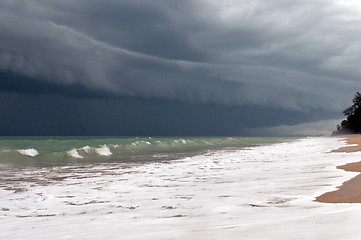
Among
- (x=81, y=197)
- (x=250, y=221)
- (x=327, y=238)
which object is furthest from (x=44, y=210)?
(x=327, y=238)

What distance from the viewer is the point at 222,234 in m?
3.95

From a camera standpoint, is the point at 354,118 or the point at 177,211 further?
the point at 354,118

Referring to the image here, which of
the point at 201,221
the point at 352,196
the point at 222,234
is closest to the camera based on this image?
the point at 222,234

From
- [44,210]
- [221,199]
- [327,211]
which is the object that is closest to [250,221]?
[327,211]

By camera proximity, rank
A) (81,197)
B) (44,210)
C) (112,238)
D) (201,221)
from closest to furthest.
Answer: (112,238), (201,221), (44,210), (81,197)

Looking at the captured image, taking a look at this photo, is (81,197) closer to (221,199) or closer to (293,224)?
(221,199)

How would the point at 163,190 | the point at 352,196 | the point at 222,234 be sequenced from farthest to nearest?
the point at 163,190 → the point at 352,196 → the point at 222,234

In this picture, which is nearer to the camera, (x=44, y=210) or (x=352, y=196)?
(x=352, y=196)

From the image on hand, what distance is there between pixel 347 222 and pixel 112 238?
2.57m

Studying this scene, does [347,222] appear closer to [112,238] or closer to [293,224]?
[293,224]

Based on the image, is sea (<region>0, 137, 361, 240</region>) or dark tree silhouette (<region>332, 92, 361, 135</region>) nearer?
sea (<region>0, 137, 361, 240</region>)

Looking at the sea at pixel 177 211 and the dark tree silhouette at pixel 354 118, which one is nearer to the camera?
the sea at pixel 177 211

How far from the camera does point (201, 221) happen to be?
4.96 m

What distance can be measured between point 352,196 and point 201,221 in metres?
2.65
